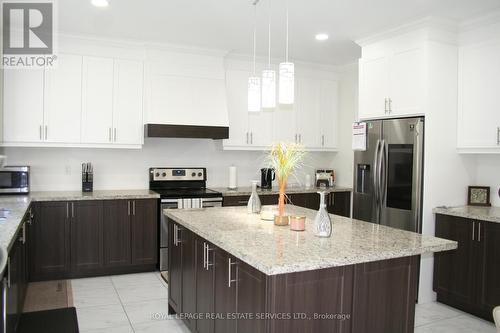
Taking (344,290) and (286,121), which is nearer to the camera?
(344,290)

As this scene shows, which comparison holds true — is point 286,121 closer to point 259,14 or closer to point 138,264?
point 259,14

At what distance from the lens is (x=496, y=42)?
3.83m

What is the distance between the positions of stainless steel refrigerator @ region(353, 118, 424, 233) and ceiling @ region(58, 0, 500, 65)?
1.00 metres

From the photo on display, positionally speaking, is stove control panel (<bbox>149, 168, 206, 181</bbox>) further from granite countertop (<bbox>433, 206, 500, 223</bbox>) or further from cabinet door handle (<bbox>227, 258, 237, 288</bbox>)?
cabinet door handle (<bbox>227, 258, 237, 288</bbox>)

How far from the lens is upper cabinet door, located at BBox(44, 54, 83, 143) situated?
181 inches

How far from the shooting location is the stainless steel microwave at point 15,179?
4.45 metres

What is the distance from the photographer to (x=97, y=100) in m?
4.79

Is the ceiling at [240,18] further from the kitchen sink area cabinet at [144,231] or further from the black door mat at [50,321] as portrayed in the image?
the black door mat at [50,321]

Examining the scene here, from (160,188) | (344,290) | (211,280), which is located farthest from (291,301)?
(160,188)

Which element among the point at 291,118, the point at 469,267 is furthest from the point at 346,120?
the point at 469,267

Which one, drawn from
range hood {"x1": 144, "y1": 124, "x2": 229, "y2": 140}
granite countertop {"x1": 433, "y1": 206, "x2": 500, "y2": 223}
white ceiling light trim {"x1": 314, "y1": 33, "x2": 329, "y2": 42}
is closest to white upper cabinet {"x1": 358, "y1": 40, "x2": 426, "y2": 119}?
white ceiling light trim {"x1": 314, "y1": 33, "x2": 329, "y2": 42}

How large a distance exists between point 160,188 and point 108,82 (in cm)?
143

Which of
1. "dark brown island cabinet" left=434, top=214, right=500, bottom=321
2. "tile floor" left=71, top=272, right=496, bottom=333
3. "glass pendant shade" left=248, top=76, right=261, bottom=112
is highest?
"glass pendant shade" left=248, top=76, right=261, bottom=112

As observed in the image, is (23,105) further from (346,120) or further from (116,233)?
(346,120)
